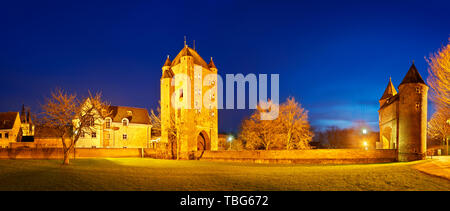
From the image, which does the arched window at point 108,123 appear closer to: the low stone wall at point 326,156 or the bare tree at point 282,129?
the bare tree at point 282,129

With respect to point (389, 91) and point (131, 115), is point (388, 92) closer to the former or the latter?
point (389, 91)

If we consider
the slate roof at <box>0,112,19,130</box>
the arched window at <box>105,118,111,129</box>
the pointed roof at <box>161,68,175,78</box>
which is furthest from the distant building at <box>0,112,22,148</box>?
the pointed roof at <box>161,68,175,78</box>

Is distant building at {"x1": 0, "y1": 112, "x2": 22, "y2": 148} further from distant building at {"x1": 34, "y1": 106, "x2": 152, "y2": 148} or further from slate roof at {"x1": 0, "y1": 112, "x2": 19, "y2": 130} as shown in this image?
distant building at {"x1": 34, "y1": 106, "x2": 152, "y2": 148}

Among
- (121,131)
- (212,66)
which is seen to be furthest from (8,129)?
(212,66)

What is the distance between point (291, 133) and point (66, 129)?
3213 cm

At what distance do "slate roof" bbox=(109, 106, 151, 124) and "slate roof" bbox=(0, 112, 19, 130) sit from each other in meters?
27.0

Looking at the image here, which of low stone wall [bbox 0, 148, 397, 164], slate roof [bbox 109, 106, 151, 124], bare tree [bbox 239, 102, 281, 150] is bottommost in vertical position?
low stone wall [bbox 0, 148, 397, 164]

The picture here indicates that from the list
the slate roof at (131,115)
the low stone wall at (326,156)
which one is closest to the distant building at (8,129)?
the slate roof at (131,115)

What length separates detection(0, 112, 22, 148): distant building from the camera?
221ft

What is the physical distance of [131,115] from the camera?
61.4 metres

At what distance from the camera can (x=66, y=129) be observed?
26.1 metres

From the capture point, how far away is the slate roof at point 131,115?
59.1m

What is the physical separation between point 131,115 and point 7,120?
102ft
